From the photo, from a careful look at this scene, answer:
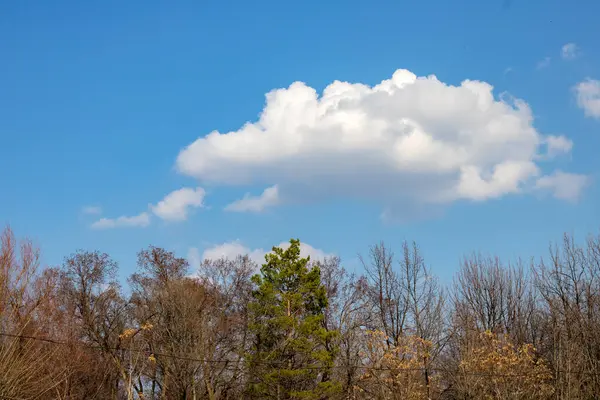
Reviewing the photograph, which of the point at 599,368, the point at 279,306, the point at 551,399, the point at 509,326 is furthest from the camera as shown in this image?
the point at 509,326

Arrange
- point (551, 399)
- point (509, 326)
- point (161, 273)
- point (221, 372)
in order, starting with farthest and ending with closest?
point (161, 273), point (509, 326), point (221, 372), point (551, 399)

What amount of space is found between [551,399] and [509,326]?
13.5 m

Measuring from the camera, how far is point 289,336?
Result: 108 ft

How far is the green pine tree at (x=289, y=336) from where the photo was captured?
3231 centimetres

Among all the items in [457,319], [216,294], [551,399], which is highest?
[216,294]

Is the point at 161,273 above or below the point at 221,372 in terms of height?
above

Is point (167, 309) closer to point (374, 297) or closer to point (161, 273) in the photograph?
point (161, 273)

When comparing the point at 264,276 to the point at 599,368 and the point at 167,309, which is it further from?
the point at 599,368

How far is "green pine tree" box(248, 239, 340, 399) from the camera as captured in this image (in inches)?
1272

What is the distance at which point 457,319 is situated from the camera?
118ft

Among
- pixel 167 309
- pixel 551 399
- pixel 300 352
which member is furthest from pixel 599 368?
pixel 167 309

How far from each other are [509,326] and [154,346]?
21250 mm

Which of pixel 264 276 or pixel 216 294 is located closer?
pixel 264 276

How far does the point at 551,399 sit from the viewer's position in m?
24.5
